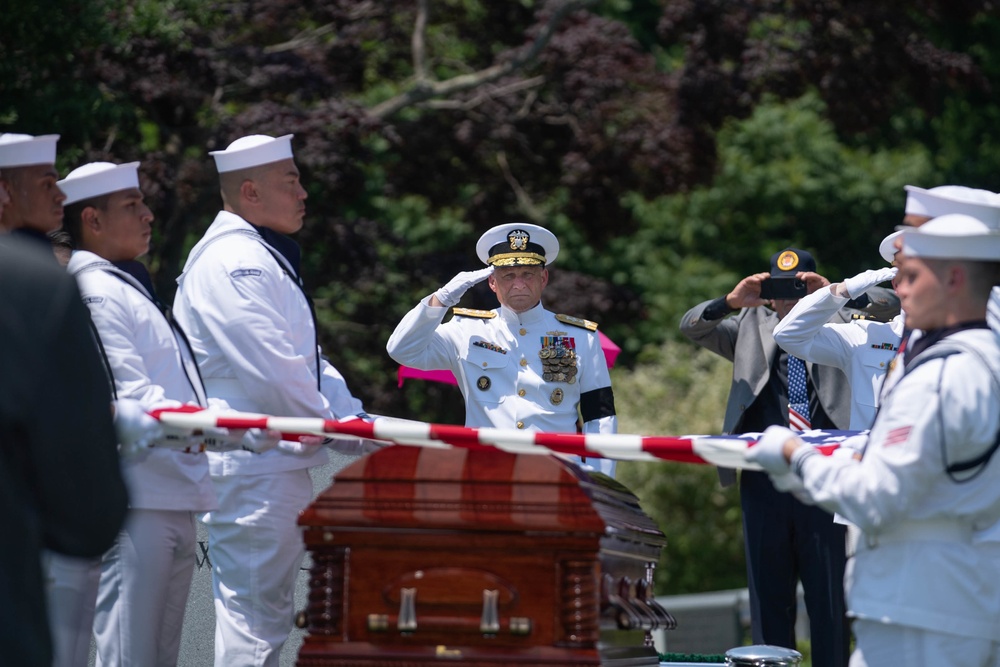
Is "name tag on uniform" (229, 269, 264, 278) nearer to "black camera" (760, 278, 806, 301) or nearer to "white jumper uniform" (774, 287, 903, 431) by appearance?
"white jumper uniform" (774, 287, 903, 431)

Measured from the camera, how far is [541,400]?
6418 mm

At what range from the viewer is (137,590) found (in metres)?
4.57

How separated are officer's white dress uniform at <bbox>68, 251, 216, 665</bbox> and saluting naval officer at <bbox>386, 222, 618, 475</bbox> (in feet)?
5.76

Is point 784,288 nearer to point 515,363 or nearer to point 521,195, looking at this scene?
point 515,363

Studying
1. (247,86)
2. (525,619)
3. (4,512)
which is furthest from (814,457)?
(247,86)

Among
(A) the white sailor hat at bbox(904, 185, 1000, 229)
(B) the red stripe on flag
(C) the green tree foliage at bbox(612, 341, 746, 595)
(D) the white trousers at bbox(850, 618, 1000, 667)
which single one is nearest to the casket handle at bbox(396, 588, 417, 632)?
(D) the white trousers at bbox(850, 618, 1000, 667)

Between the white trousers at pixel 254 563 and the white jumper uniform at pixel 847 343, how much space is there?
8.20 ft

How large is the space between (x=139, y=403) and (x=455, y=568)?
1227 mm

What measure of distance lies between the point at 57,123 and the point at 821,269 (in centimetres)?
1275

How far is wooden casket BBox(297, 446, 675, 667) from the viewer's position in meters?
3.90

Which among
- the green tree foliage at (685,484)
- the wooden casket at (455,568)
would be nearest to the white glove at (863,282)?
the wooden casket at (455,568)

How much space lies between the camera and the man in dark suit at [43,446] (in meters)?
2.58

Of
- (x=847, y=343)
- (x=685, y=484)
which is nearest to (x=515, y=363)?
(x=847, y=343)

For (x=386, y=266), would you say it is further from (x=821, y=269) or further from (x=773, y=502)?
(x=821, y=269)
